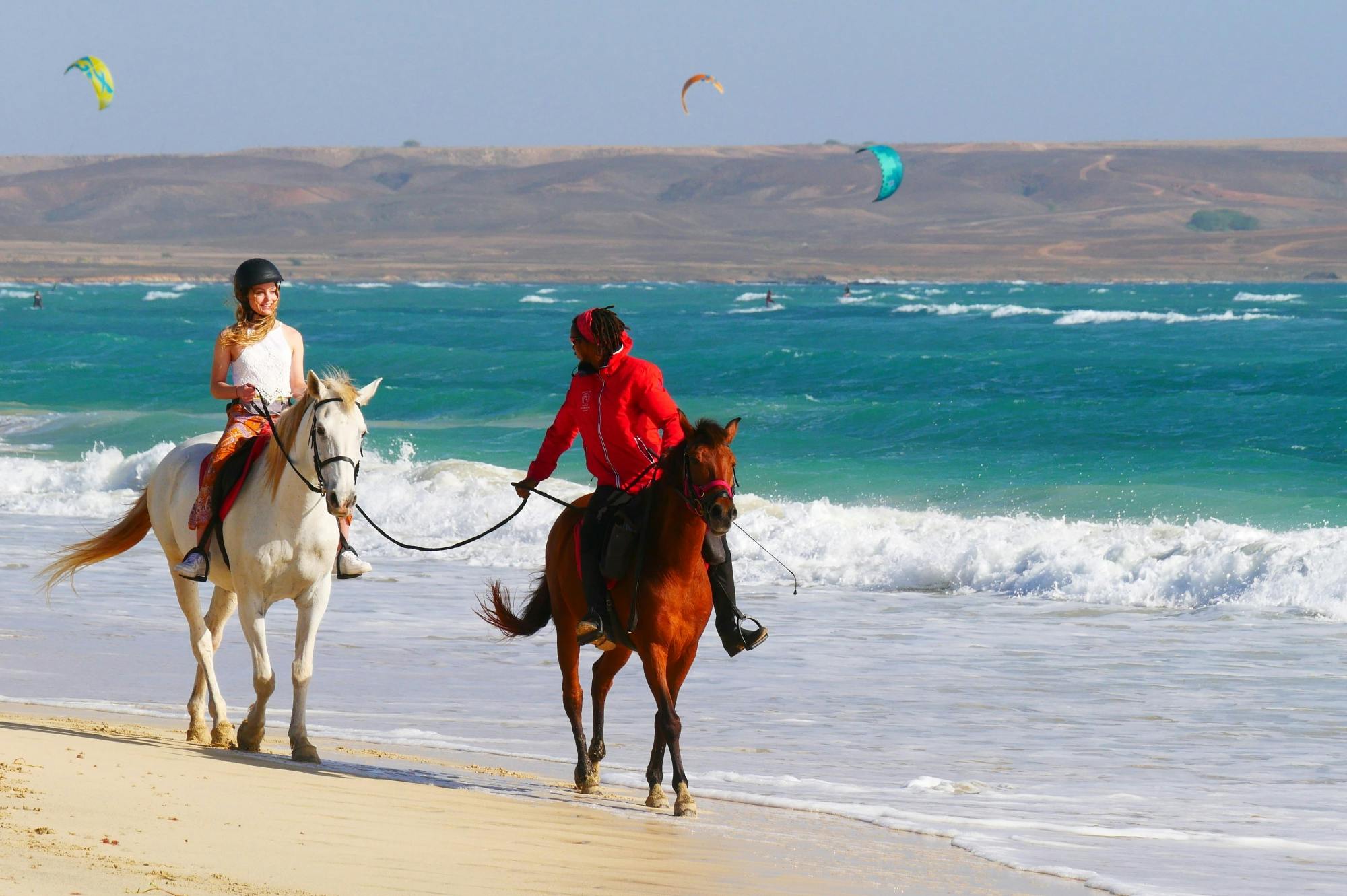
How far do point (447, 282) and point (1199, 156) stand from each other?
314ft

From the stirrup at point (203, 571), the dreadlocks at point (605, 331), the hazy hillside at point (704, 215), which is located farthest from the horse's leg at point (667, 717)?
the hazy hillside at point (704, 215)

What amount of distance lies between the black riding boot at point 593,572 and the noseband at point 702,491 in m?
0.51

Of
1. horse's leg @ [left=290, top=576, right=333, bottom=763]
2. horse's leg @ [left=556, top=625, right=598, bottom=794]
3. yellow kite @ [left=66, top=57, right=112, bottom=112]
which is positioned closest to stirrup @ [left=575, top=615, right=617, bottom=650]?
horse's leg @ [left=556, top=625, right=598, bottom=794]

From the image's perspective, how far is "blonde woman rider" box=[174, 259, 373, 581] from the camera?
7.25 meters

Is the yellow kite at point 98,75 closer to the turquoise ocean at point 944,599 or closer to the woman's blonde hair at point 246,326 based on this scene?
the turquoise ocean at point 944,599

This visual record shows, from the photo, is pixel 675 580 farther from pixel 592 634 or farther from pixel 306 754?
pixel 306 754

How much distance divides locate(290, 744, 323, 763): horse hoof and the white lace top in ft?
4.83

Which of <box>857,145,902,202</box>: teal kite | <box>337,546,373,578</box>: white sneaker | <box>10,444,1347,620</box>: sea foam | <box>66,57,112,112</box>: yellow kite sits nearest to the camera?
<box>337,546,373,578</box>: white sneaker

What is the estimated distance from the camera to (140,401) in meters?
34.5

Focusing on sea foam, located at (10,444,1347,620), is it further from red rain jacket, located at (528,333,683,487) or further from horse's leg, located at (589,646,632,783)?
red rain jacket, located at (528,333,683,487)

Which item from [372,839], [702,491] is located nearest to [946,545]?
[702,491]

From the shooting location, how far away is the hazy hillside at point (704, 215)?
355ft

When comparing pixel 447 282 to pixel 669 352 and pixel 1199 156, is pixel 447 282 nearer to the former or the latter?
pixel 669 352

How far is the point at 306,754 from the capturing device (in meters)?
6.97
